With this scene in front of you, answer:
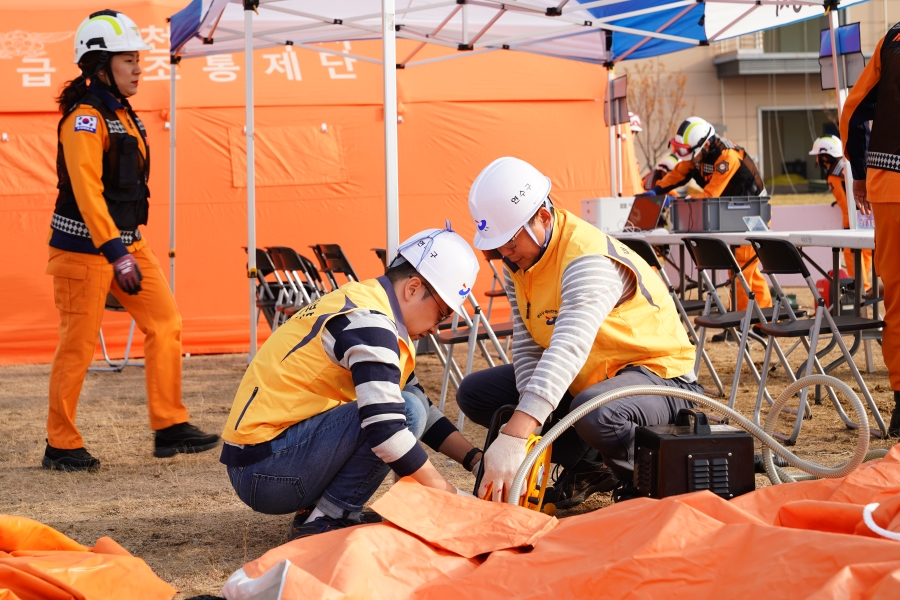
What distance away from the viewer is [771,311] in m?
5.29

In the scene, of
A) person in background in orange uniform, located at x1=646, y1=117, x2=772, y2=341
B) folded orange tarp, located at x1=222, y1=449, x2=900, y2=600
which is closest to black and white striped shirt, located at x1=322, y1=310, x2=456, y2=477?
folded orange tarp, located at x1=222, y1=449, x2=900, y2=600

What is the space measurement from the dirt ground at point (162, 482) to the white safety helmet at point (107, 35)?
71.7 inches

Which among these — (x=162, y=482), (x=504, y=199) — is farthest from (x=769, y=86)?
(x=504, y=199)

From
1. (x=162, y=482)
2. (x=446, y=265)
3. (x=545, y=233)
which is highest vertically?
(x=545, y=233)

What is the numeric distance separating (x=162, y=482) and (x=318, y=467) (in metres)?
1.59

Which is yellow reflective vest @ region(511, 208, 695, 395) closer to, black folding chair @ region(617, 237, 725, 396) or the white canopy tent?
black folding chair @ region(617, 237, 725, 396)

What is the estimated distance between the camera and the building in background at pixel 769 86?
73.9 feet

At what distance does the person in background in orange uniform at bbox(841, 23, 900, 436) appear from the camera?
3.81m

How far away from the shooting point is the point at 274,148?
27.6 feet

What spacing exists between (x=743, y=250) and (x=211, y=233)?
4470 millimetres

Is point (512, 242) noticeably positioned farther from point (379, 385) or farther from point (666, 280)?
point (666, 280)

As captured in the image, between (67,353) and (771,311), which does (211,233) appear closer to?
(67,353)

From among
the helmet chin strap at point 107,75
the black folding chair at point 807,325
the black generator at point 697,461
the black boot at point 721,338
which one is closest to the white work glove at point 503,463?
the black generator at point 697,461

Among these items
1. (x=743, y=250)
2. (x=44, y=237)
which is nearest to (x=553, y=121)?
(x=743, y=250)
